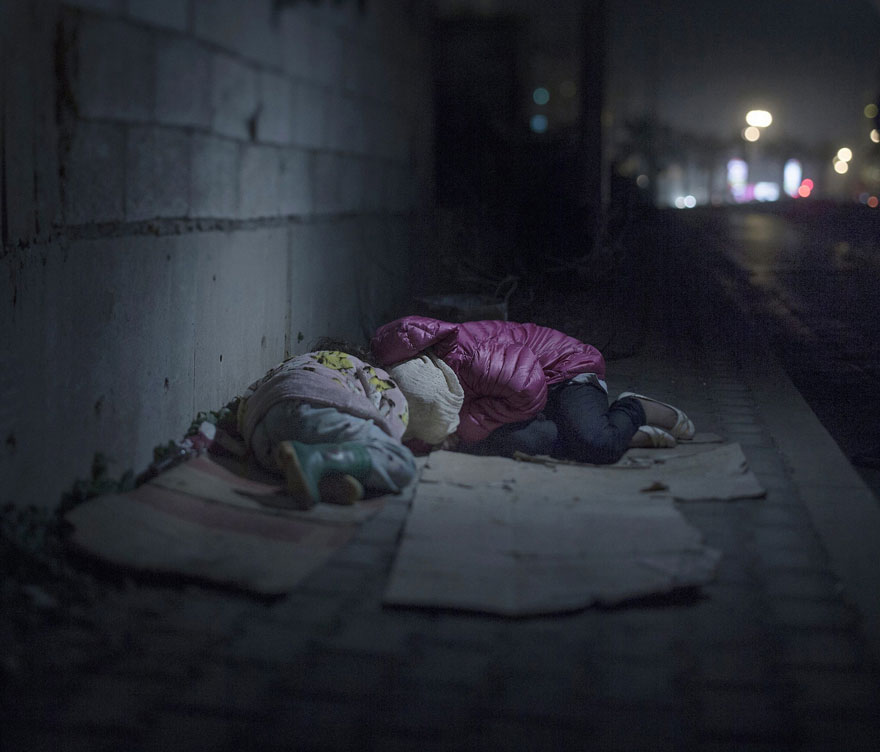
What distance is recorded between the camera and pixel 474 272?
11695mm

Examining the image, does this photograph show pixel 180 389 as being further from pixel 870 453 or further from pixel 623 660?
pixel 870 453

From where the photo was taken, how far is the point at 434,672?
2779 millimetres

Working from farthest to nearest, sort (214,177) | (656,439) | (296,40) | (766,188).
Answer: (766,188)
(296,40)
(656,439)
(214,177)

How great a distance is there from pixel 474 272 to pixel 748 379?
482cm

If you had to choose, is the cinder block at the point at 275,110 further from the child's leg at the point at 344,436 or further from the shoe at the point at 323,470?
the shoe at the point at 323,470

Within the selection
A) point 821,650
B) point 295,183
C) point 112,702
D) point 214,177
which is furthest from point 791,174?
point 112,702

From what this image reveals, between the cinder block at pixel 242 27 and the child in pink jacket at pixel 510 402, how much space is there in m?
1.82

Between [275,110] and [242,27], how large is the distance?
2.19ft

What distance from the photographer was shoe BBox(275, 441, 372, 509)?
4020 mm

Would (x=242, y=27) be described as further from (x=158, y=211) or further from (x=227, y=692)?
(x=227, y=692)

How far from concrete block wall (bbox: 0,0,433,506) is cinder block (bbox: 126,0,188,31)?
0.03 ft

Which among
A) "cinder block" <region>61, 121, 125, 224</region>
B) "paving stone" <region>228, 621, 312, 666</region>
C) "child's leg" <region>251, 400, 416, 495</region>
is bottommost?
"paving stone" <region>228, 621, 312, 666</region>

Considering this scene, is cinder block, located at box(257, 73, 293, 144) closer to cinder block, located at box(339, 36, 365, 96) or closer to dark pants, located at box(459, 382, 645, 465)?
cinder block, located at box(339, 36, 365, 96)

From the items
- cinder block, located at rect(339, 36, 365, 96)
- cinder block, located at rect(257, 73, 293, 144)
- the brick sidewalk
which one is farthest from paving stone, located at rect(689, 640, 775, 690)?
cinder block, located at rect(339, 36, 365, 96)
